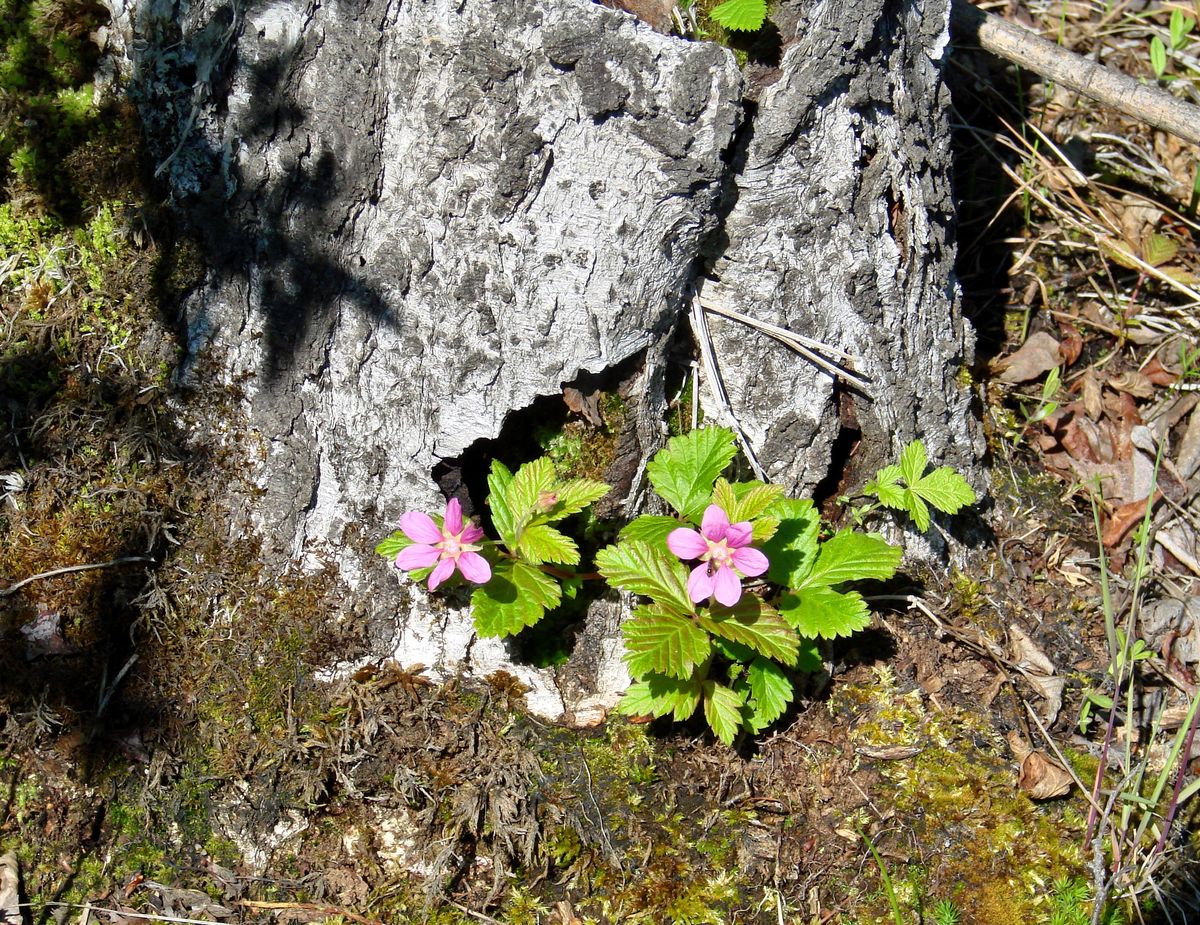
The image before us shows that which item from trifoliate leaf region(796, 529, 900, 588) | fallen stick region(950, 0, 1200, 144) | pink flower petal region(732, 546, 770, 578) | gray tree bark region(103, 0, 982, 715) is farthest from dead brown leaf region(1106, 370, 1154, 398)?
pink flower petal region(732, 546, 770, 578)

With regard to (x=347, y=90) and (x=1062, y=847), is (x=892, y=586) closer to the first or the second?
(x=1062, y=847)

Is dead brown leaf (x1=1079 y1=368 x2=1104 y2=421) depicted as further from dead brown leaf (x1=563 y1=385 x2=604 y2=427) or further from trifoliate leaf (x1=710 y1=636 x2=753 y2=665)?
dead brown leaf (x1=563 y1=385 x2=604 y2=427)

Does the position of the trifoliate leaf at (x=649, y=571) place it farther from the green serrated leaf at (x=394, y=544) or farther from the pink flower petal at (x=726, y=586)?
the green serrated leaf at (x=394, y=544)

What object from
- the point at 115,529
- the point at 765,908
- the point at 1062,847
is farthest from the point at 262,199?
the point at 1062,847

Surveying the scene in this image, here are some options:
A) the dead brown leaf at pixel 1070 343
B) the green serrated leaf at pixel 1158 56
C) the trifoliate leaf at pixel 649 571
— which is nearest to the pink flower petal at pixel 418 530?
the trifoliate leaf at pixel 649 571

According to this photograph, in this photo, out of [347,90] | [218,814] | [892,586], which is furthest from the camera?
[892,586]

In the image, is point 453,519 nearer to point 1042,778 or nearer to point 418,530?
point 418,530
